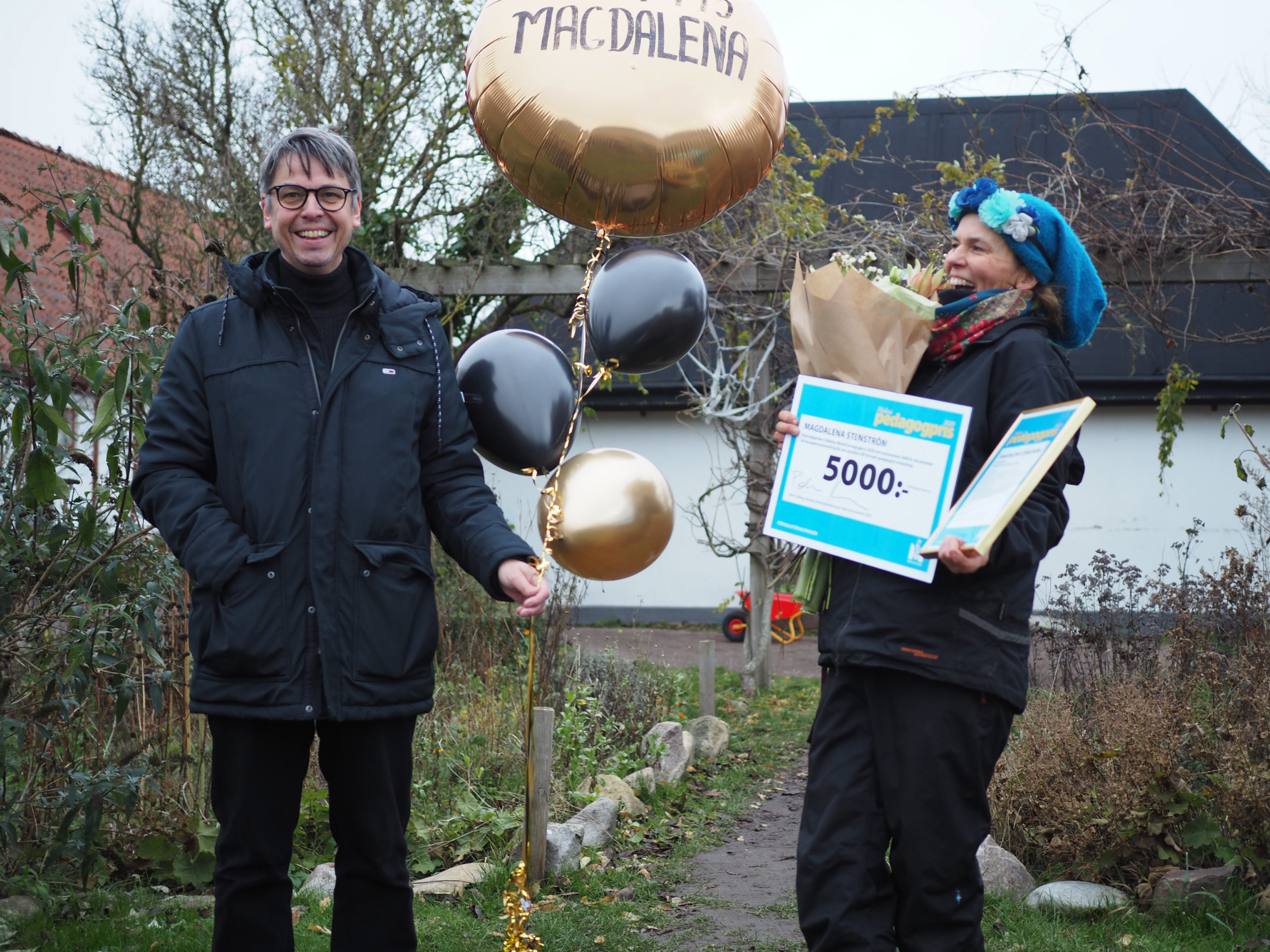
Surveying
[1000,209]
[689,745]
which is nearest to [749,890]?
[689,745]

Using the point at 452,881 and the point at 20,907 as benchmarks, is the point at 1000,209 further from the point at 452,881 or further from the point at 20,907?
the point at 20,907

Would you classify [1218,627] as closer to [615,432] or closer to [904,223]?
[904,223]

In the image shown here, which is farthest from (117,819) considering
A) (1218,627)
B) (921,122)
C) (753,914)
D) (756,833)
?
(921,122)

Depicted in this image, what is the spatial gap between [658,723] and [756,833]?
48.7 inches

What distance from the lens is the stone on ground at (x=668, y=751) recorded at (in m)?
5.03

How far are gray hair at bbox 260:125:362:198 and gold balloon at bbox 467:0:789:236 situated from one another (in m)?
0.45

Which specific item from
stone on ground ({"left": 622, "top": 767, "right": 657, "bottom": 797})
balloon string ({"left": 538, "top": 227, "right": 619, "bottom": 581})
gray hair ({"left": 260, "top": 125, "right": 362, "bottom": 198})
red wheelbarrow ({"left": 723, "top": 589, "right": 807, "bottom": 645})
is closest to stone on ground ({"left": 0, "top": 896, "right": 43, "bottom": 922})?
balloon string ({"left": 538, "top": 227, "right": 619, "bottom": 581})

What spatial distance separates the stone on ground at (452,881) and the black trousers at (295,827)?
1.37 metres

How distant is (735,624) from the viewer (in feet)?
37.7

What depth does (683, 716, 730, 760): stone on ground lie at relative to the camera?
5629 millimetres

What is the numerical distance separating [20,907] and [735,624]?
28.8 ft

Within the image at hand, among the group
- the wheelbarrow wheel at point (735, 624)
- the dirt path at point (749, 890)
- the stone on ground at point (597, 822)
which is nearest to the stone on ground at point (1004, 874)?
the dirt path at point (749, 890)

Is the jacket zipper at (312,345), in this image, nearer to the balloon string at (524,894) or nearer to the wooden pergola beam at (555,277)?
the balloon string at (524,894)

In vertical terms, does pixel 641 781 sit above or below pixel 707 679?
below
